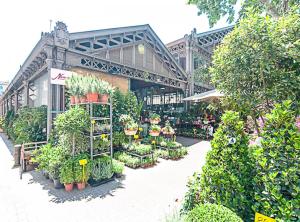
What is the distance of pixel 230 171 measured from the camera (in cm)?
241

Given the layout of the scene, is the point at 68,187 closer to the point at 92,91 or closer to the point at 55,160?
the point at 55,160

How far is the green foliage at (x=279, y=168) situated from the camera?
6.16 feet

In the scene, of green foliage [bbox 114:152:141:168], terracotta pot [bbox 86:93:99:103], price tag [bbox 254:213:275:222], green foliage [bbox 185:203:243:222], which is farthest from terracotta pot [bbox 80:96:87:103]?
price tag [bbox 254:213:275:222]

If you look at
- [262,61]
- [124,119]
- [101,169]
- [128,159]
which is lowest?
[128,159]

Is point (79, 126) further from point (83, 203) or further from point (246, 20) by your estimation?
point (246, 20)

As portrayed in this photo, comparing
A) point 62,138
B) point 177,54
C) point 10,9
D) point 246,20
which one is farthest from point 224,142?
point 177,54

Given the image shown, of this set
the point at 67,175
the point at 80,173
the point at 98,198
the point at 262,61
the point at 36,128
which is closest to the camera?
the point at 262,61

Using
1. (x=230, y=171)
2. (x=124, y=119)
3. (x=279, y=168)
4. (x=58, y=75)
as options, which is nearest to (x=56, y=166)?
(x=124, y=119)

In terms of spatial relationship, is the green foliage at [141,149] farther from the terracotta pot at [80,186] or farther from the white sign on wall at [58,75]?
the white sign on wall at [58,75]

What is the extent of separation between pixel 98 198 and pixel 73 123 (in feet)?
6.45

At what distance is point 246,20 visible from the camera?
3.08 m

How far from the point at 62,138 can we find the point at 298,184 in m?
5.07

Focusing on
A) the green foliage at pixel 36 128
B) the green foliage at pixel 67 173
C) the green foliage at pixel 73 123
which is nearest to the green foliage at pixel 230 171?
the green foliage at pixel 67 173

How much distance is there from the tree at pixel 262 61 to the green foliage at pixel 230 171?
1.06m
